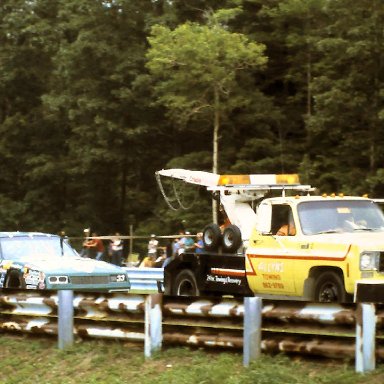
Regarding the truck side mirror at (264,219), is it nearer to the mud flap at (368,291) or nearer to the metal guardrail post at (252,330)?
the mud flap at (368,291)

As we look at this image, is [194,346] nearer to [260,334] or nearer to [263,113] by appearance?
[260,334]

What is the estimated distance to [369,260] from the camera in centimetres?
1332

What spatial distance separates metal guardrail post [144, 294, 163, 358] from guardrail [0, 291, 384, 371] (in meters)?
0.01

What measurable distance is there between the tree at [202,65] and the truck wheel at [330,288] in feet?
95.4

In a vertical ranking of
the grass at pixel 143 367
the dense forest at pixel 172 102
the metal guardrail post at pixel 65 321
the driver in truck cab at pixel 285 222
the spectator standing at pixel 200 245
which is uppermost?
the dense forest at pixel 172 102

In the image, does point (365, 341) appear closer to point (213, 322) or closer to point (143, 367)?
point (213, 322)

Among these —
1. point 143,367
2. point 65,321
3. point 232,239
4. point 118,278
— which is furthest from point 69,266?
point 143,367

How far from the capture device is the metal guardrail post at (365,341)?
9195 mm

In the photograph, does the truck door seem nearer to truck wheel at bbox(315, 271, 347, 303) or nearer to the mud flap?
truck wheel at bbox(315, 271, 347, 303)

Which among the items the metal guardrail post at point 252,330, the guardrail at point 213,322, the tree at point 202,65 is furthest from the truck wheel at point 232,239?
the tree at point 202,65

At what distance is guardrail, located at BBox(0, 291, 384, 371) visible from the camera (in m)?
9.46

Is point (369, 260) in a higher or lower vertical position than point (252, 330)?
higher

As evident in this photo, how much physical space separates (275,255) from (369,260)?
1677mm

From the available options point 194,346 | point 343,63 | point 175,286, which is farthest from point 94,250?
point 194,346
